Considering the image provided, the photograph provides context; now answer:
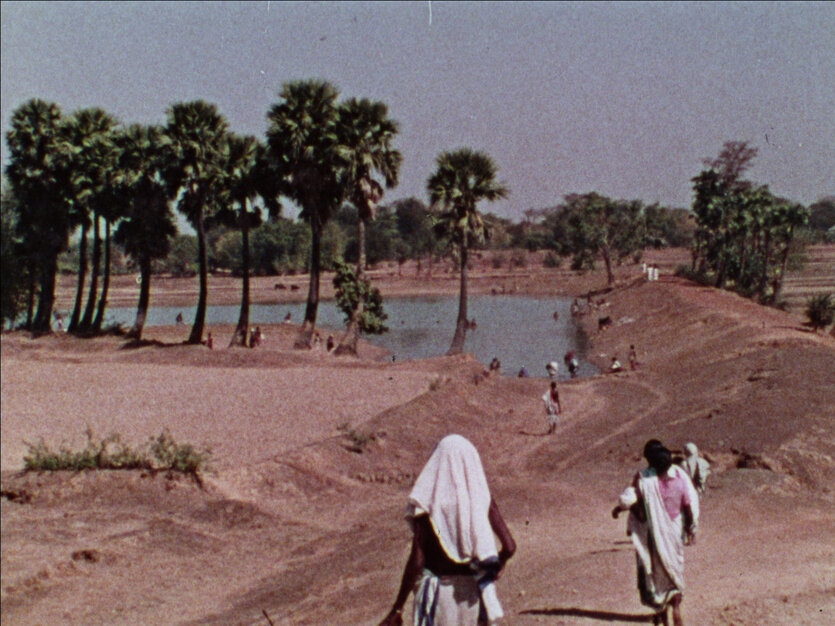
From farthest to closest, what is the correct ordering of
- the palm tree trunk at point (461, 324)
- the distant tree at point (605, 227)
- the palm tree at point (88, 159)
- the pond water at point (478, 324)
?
1. the distant tree at point (605, 227)
2. the pond water at point (478, 324)
3. the palm tree at point (88, 159)
4. the palm tree trunk at point (461, 324)

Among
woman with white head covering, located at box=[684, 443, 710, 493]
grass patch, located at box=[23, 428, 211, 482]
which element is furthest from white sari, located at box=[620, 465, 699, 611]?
grass patch, located at box=[23, 428, 211, 482]

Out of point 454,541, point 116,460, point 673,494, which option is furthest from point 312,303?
point 454,541

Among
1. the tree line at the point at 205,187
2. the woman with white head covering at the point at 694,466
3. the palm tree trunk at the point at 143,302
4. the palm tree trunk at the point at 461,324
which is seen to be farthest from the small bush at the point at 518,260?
the woman with white head covering at the point at 694,466

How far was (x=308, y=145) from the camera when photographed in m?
37.9

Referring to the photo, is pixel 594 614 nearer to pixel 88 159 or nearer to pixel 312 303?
pixel 312 303

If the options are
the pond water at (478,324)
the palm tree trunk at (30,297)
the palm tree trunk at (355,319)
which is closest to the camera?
the palm tree trunk at (355,319)

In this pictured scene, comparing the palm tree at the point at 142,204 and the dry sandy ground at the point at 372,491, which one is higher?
the palm tree at the point at 142,204

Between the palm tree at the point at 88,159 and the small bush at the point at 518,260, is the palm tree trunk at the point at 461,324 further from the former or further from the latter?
the small bush at the point at 518,260

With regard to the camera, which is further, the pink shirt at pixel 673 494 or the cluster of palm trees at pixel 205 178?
the cluster of palm trees at pixel 205 178

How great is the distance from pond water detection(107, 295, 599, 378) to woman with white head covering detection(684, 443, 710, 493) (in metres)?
27.0

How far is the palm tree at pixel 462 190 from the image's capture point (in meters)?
40.1

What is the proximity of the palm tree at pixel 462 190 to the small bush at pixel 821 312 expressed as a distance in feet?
43.5

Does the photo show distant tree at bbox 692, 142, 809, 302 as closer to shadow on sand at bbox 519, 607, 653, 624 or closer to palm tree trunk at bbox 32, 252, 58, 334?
palm tree trunk at bbox 32, 252, 58, 334

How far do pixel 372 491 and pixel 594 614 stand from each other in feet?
31.3
